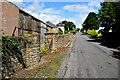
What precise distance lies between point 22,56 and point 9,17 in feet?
12.5

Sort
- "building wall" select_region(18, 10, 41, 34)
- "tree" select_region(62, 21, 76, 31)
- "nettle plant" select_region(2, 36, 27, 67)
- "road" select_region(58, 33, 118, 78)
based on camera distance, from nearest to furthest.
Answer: "nettle plant" select_region(2, 36, 27, 67), "road" select_region(58, 33, 118, 78), "building wall" select_region(18, 10, 41, 34), "tree" select_region(62, 21, 76, 31)

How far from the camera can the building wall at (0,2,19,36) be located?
244 inches

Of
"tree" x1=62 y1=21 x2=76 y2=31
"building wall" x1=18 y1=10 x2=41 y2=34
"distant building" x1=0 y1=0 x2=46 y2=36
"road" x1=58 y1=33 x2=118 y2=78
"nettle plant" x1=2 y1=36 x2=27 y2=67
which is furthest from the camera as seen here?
"tree" x1=62 y1=21 x2=76 y2=31

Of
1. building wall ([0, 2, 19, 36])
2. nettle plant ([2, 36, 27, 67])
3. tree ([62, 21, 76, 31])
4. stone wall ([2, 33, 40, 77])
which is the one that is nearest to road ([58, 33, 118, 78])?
stone wall ([2, 33, 40, 77])

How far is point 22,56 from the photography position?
475 cm

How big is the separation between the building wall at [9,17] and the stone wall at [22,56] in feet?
8.60

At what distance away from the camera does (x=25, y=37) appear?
16.0ft

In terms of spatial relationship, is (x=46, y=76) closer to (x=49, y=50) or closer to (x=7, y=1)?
(x=49, y=50)

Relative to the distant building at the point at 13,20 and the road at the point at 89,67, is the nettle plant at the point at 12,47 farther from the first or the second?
the road at the point at 89,67

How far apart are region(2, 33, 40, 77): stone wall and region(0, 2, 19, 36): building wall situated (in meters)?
2.62

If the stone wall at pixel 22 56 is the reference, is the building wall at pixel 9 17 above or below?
above

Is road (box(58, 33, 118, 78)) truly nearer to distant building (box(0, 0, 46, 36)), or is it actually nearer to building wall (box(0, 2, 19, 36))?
distant building (box(0, 0, 46, 36))

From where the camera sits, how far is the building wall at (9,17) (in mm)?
6196

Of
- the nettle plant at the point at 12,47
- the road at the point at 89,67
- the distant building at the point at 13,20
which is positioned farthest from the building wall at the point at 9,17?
the road at the point at 89,67
